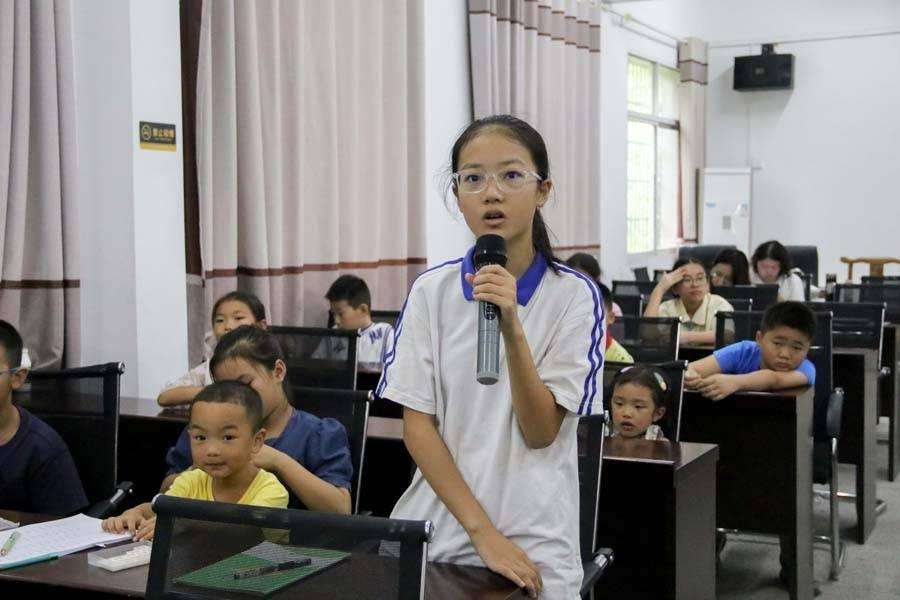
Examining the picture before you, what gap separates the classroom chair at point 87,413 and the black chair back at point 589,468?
140 centimetres

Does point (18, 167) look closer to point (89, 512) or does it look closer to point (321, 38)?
point (89, 512)

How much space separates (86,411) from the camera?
3.16 m

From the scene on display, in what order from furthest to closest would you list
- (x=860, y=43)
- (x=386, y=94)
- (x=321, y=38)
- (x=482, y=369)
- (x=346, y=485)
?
(x=860, y=43) → (x=386, y=94) → (x=321, y=38) → (x=346, y=485) → (x=482, y=369)

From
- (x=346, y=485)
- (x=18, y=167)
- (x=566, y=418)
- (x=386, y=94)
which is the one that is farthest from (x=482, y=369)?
(x=386, y=94)

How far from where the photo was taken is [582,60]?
27.8 ft

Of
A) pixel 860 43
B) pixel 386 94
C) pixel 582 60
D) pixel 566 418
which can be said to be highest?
pixel 860 43

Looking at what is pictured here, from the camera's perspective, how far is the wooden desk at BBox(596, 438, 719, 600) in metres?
2.79

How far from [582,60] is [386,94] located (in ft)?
9.52

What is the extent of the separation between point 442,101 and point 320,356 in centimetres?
344

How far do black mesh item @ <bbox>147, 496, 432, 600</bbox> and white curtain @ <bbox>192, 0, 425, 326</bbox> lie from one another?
3.20 m

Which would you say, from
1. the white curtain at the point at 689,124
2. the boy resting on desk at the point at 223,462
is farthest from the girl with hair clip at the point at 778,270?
the boy resting on desk at the point at 223,462

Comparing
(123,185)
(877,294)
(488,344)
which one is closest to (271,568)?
(488,344)

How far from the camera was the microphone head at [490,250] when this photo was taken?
163cm

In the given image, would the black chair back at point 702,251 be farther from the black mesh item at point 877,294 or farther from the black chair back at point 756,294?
the black chair back at point 756,294
